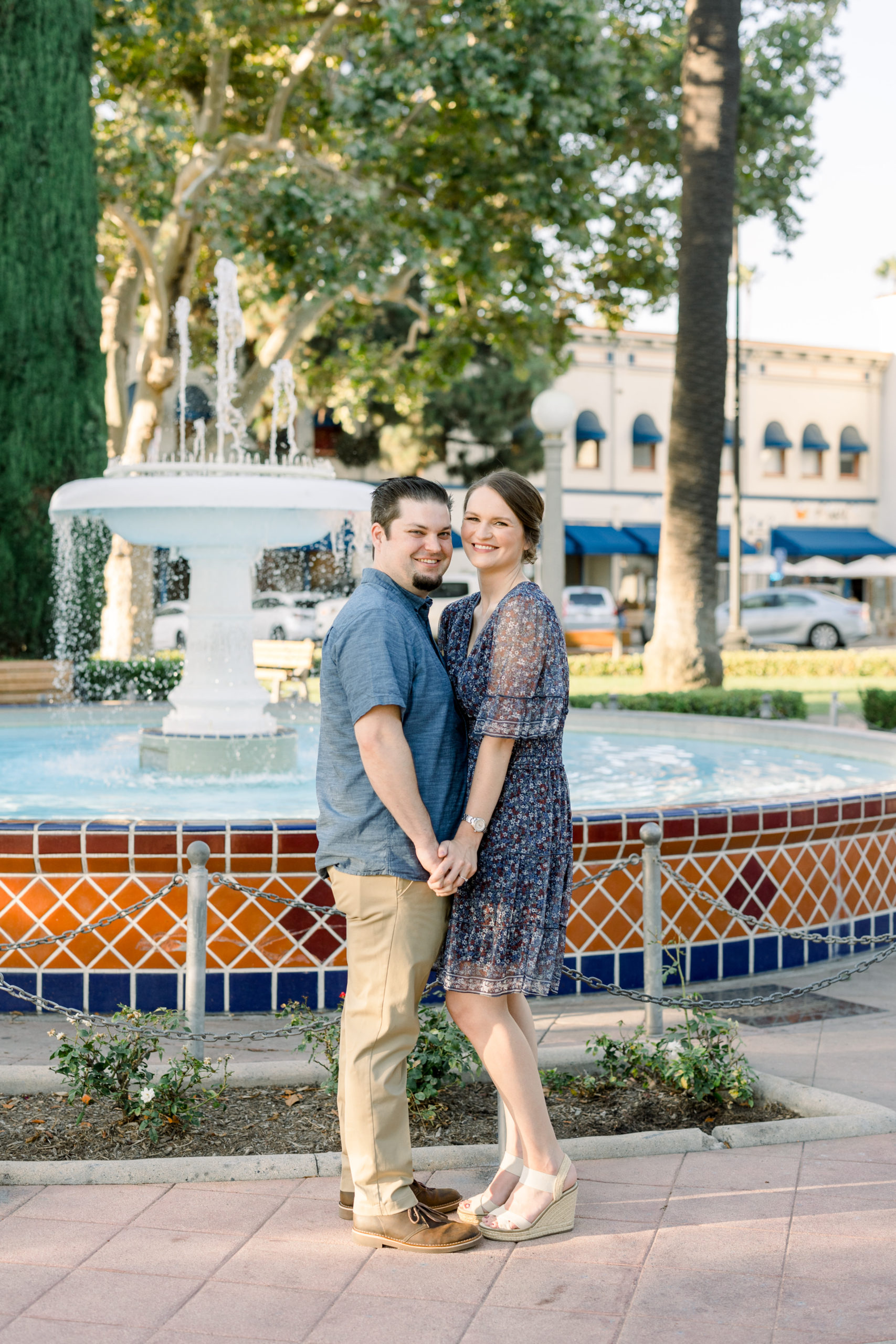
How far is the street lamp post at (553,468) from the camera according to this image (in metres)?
12.7

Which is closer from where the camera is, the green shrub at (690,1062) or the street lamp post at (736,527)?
the green shrub at (690,1062)

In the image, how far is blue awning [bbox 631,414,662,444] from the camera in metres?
40.2

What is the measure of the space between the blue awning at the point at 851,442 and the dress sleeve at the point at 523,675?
43077 millimetres

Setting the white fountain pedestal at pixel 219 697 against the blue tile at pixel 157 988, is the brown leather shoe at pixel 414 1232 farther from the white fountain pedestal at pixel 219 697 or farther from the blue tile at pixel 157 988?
the white fountain pedestal at pixel 219 697

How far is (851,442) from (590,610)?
15.3 meters

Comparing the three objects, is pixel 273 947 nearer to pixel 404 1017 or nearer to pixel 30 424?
pixel 404 1017

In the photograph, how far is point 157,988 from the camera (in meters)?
5.41

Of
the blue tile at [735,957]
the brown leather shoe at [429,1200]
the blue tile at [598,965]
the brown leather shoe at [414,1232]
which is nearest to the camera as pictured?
the brown leather shoe at [414,1232]

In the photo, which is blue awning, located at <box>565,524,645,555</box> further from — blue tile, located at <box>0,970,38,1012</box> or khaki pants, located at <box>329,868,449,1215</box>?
khaki pants, located at <box>329,868,449,1215</box>

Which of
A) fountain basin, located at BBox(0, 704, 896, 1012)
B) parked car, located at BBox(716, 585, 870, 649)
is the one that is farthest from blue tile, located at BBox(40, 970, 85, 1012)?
parked car, located at BBox(716, 585, 870, 649)

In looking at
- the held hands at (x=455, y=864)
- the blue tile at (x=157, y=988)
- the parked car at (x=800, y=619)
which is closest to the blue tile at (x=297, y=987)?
the blue tile at (x=157, y=988)

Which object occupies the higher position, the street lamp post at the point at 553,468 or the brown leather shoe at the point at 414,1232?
the street lamp post at the point at 553,468

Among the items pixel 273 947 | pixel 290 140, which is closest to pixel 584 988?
pixel 273 947

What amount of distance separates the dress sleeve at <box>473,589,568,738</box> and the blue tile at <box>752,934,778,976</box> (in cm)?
312
